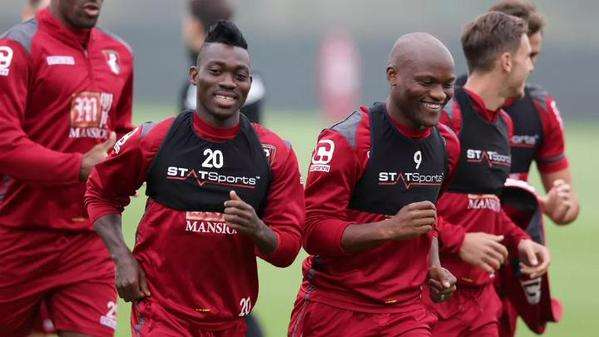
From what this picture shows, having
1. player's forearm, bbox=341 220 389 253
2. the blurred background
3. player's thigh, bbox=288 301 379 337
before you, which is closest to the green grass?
player's thigh, bbox=288 301 379 337

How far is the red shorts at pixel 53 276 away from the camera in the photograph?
8016 millimetres

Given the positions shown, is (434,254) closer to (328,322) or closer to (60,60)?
(328,322)

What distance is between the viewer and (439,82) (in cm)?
695

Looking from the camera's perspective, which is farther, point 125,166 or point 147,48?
point 147,48

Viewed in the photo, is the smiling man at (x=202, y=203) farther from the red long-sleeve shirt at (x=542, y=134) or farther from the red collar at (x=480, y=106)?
the red long-sleeve shirt at (x=542, y=134)

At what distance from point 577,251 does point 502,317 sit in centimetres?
893

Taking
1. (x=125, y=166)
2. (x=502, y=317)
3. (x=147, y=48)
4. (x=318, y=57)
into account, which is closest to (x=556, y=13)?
(x=318, y=57)

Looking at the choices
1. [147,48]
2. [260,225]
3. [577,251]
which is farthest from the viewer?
[147,48]

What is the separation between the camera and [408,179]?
23.1ft

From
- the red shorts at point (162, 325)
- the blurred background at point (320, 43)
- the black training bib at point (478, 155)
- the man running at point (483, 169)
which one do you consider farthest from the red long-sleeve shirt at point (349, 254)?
the blurred background at point (320, 43)

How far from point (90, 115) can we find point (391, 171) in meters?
1.97

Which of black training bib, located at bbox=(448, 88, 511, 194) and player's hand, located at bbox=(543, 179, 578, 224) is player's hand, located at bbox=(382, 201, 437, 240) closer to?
black training bib, located at bbox=(448, 88, 511, 194)

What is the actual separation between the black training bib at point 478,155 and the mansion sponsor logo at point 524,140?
29.8 inches

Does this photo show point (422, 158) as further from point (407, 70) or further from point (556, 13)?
point (556, 13)
